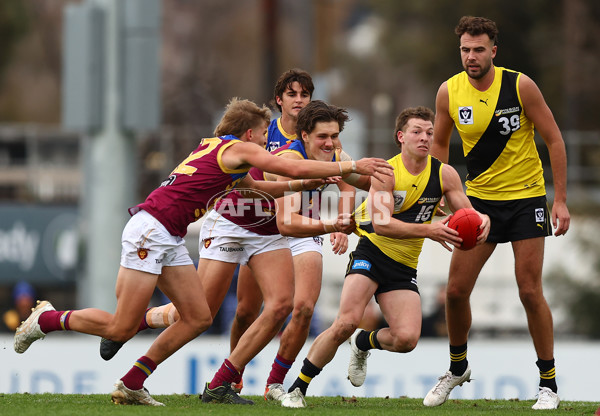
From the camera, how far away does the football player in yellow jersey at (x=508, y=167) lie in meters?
8.36

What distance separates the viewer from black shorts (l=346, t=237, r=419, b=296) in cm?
834

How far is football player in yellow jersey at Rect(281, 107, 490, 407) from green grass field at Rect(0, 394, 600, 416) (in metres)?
0.40

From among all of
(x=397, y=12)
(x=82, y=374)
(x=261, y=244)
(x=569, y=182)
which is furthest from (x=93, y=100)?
(x=397, y=12)

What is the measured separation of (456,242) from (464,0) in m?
25.6

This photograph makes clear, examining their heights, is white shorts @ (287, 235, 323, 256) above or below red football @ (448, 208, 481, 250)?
below

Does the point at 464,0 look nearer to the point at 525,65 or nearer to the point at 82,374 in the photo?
the point at 525,65

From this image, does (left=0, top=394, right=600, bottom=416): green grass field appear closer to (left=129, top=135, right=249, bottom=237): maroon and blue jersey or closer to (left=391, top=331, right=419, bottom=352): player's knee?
(left=391, top=331, right=419, bottom=352): player's knee

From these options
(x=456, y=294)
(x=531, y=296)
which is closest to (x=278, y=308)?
(x=456, y=294)

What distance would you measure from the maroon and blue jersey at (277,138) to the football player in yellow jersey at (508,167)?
1.31 metres

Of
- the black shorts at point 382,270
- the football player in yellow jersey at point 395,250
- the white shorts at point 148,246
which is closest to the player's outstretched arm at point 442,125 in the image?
the football player in yellow jersey at point 395,250

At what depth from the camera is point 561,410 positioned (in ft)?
27.8

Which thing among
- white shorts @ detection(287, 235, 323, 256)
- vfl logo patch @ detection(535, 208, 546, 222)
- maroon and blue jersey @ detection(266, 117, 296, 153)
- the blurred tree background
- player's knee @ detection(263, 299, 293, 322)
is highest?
the blurred tree background

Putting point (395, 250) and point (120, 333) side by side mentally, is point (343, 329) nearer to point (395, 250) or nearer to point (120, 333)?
point (395, 250)

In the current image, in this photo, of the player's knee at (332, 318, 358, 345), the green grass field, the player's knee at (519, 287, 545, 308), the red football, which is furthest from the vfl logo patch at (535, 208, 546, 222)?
the player's knee at (332, 318, 358, 345)
